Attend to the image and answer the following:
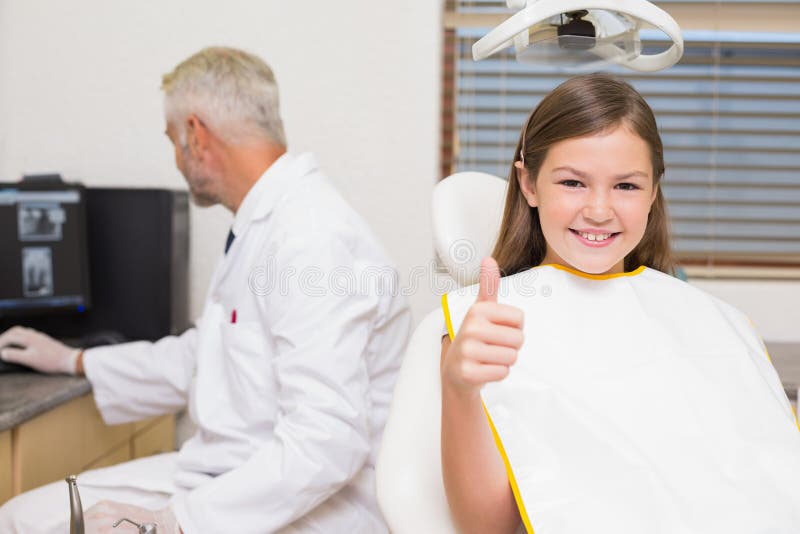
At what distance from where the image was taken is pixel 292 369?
1482 mm

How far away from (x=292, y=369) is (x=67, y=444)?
811mm

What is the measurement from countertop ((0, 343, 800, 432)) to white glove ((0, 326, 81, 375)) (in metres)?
0.02

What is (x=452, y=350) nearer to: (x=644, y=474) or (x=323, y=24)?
(x=644, y=474)

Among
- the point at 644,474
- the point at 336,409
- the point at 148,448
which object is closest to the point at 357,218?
the point at 336,409

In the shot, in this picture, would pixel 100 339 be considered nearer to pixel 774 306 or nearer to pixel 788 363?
pixel 788 363

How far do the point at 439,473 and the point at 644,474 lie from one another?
264mm

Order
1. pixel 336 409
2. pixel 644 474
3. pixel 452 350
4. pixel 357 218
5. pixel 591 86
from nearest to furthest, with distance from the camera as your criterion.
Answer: pixel 452 350 < pixel 644 474 < pixel 591 86 < pixel 336 409 < pixel 357 218

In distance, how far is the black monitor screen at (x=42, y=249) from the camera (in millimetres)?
2205

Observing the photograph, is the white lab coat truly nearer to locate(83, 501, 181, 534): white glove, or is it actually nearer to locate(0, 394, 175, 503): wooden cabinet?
locate(83, 501, 181, 534): white glove

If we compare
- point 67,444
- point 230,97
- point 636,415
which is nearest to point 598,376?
point 636,415

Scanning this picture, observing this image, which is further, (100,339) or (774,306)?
(774,306)

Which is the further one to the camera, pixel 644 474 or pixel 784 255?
pixel 784 255

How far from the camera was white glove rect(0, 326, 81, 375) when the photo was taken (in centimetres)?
201

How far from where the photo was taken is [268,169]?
5.98ft
